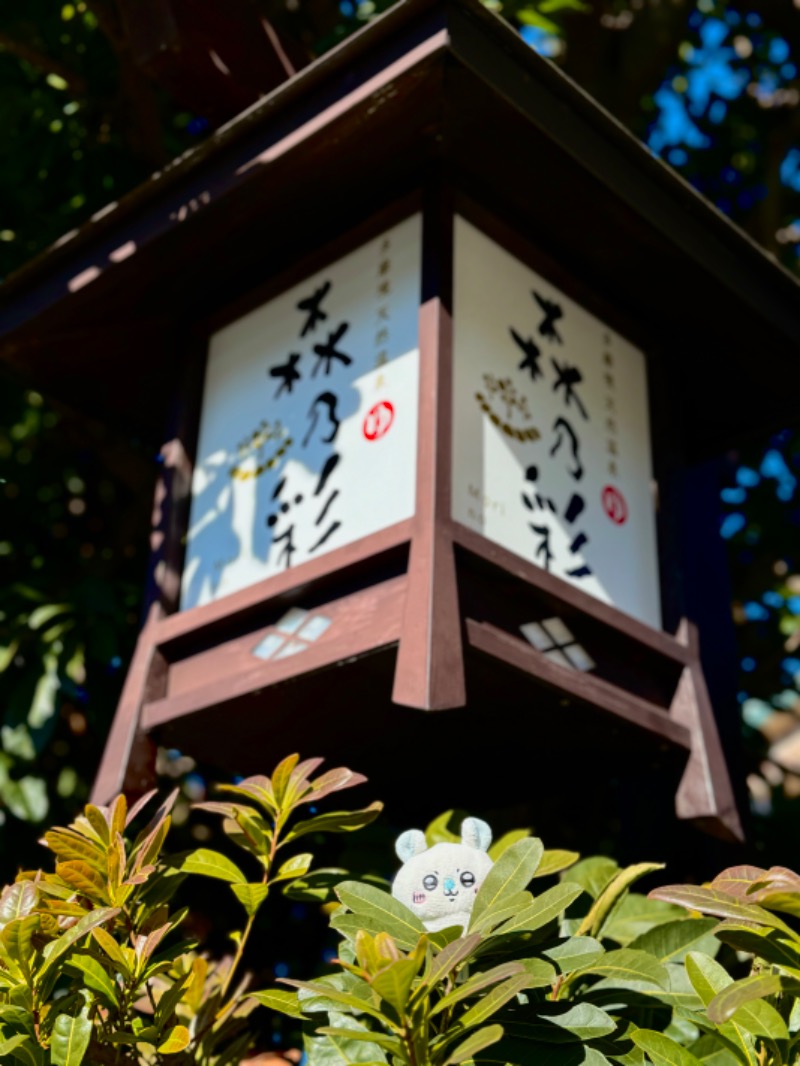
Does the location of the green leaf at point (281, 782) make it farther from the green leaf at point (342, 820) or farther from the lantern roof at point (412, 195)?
the lantern roof at point (412, 195)

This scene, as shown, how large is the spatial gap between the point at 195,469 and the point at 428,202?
830mm

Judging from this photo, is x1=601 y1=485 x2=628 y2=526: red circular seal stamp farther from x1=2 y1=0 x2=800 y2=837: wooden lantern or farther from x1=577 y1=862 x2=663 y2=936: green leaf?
x1=577 y1=862 x2=663 y2=936: green leaf

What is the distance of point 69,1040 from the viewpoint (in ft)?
5.77

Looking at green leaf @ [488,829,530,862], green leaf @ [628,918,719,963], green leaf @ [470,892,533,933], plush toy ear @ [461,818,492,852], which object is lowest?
green leaf @ [470,892,533,933]

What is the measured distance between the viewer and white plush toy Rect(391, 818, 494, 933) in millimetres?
2078

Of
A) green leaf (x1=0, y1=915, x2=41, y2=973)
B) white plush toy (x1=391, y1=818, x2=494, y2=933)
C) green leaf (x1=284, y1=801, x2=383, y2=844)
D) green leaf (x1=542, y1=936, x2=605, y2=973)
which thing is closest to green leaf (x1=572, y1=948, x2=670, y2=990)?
green leaf (x1=542, y1=936, x2=605, y2=973)

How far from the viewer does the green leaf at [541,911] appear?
181 cm

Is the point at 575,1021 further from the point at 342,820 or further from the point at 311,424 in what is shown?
the point at 311,424

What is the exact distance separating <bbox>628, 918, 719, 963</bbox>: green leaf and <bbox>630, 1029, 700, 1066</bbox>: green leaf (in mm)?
481

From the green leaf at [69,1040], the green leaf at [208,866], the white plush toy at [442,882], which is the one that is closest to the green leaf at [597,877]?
the white plush toy at [442,882]

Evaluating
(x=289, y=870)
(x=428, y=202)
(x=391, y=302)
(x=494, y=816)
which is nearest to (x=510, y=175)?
(x=428, y=202)

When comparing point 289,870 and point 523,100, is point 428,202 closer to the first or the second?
point 523,100

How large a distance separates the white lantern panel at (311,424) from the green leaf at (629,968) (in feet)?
2.88

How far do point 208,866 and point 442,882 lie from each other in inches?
15.4
